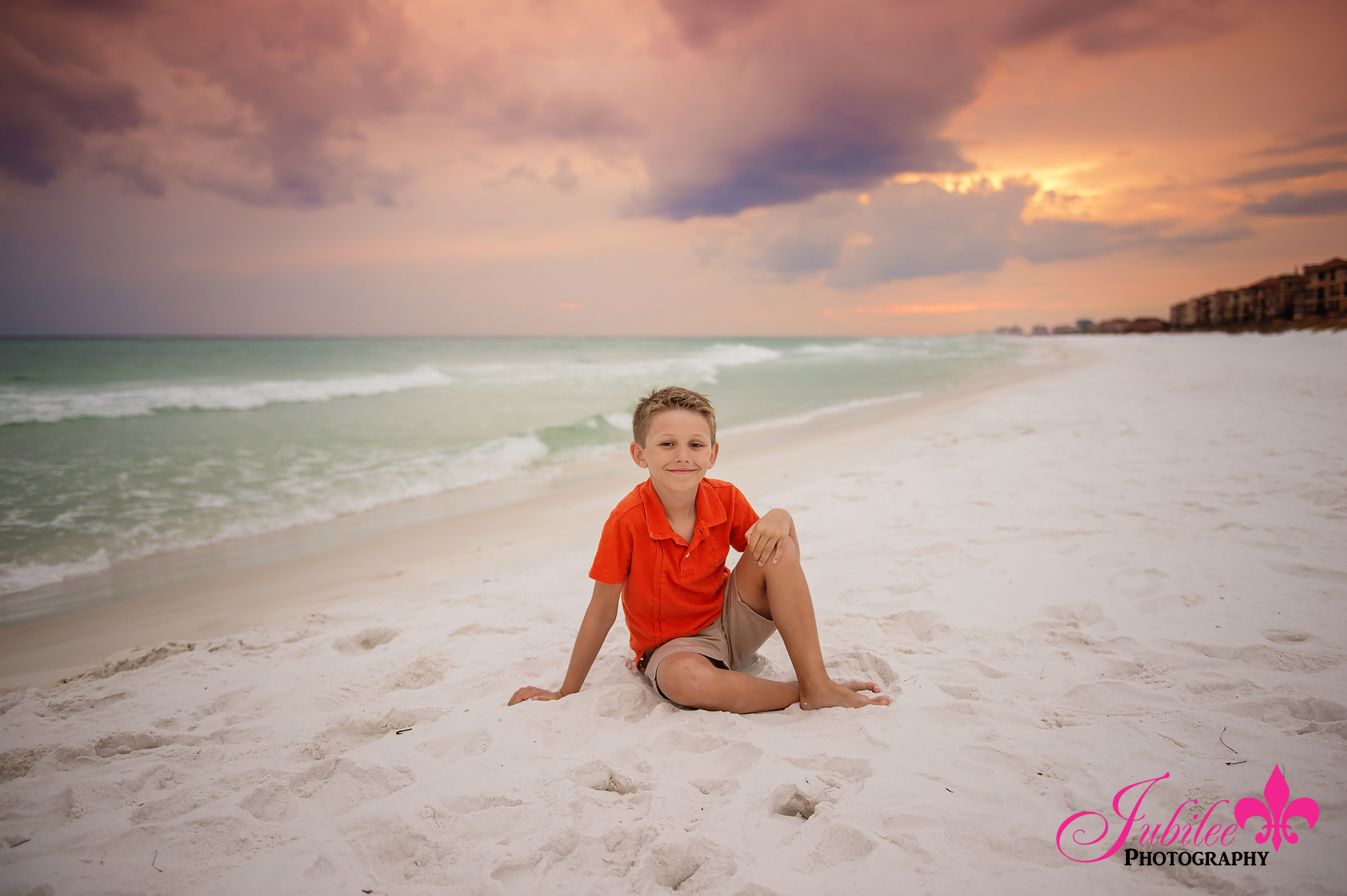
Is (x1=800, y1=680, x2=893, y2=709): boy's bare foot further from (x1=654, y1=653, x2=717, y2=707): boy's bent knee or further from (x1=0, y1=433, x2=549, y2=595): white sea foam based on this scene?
(x1=0, y1=433, x2=549, y2=595): white sea foam

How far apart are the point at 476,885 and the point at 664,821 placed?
559mm

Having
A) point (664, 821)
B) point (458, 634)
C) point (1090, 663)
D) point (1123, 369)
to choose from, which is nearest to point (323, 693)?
point (458, 634)

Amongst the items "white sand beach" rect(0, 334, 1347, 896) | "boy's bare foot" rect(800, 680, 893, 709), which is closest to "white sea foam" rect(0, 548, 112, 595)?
"white sand beach" rect(0, 334, 1347, 896)

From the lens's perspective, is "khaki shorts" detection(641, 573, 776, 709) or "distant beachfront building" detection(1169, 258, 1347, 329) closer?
"khaki shorts" detection(641, 573, 776, 709)

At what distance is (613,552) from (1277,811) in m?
2.22

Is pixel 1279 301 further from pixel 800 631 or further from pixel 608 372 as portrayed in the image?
pixel 800 631

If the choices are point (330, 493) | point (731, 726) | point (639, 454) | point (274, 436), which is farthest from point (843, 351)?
point (731, 726)

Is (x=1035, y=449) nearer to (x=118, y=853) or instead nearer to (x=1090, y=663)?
(x=1090, y=663)

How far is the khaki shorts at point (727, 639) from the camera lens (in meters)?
2.58

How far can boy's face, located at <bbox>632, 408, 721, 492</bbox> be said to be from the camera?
2490 mm

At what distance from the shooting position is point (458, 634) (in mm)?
3473

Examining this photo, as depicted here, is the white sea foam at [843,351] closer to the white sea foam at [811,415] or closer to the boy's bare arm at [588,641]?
the white sea foam at [811,415]

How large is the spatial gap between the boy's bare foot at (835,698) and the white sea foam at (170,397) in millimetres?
17879

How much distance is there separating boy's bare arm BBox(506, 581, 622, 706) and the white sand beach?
0.08 meters
